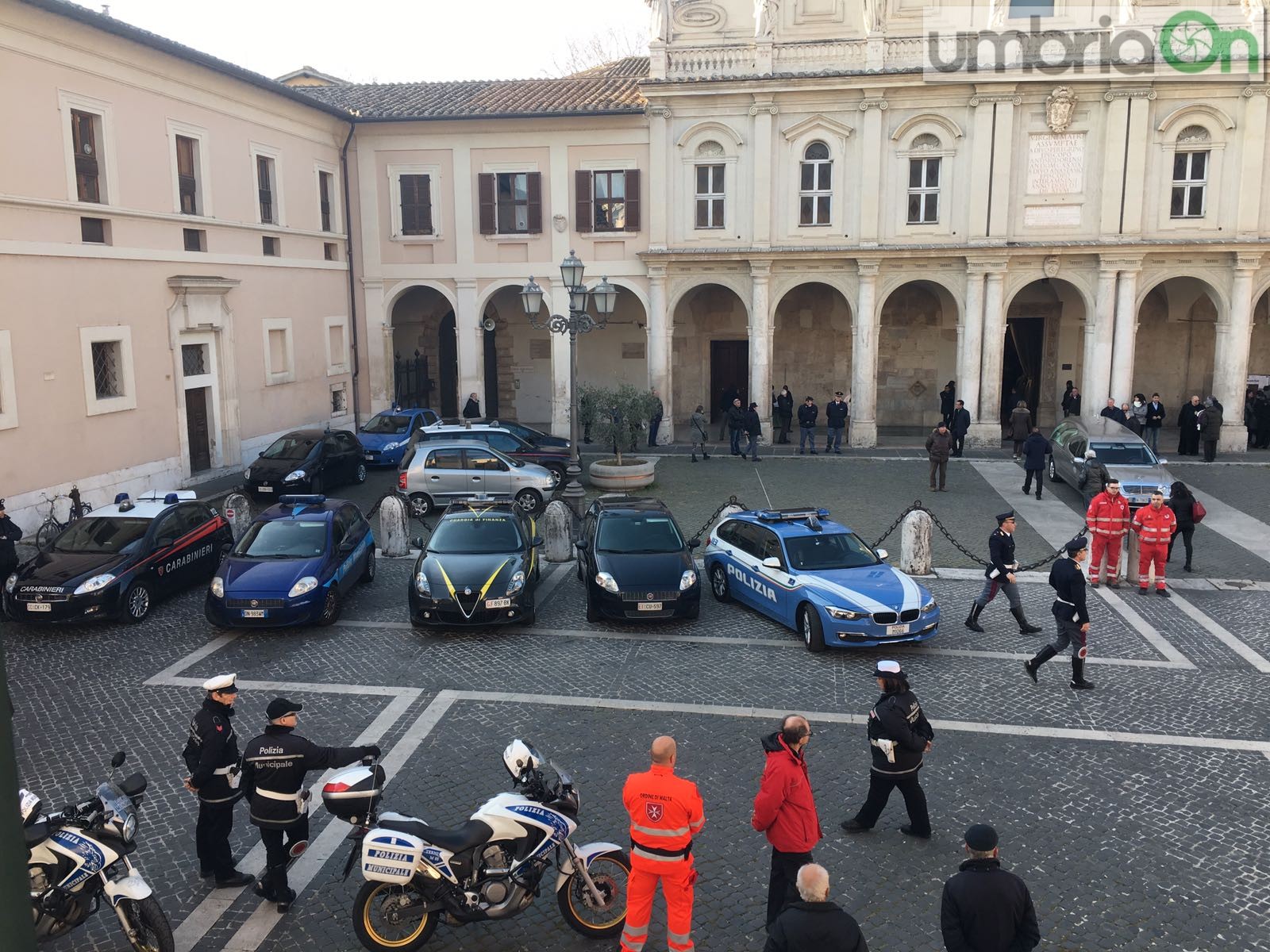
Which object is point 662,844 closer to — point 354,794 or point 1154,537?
point 354,794

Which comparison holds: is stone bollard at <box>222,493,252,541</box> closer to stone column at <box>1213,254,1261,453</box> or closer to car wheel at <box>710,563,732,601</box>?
car wheel at <box>710,563,732,601</box>

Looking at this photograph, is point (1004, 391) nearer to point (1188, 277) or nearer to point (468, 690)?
point (1188, 277)

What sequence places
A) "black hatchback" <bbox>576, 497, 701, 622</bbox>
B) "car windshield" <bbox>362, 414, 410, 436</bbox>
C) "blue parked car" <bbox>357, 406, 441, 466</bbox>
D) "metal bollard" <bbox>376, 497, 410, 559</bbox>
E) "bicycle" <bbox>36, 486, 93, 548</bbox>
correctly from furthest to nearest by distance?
"car windshield" <bbox>362, 414, 410, 436</bbox>
"blue parked car" <bbox>357, 406, 441, 466</bbox>
"bicycle" <bbox>36, 486, 93, 548</bbox>
"metal bollard" <bbox>376, 497, 410, 559</bbox>
"black hatchback" <bbox>576, 497, 701, 622</bbox>

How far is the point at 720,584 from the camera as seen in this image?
14.3 m

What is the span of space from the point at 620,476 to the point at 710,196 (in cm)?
1010

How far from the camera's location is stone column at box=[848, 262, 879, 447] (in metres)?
27.8

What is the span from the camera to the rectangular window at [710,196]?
91.6 ft

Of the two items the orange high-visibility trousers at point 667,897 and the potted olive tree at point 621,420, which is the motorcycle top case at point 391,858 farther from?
the potted olive tree at point 621,420

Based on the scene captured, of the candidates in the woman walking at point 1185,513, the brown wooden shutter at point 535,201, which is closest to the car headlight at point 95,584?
the woman walking at point 1185,513

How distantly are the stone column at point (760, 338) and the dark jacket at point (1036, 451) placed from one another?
8808mm

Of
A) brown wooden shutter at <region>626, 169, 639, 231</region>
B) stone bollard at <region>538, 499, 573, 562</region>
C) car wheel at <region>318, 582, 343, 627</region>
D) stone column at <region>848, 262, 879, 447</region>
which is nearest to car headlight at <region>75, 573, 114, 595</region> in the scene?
car wheel at <region>318, 582, 343, 627</region>

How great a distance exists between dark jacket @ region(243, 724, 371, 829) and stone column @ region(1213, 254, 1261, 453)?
86.6 feet

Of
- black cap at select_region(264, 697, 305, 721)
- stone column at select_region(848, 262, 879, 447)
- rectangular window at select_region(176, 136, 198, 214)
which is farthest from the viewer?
stone column at select_region(848, 262, 879, 447)

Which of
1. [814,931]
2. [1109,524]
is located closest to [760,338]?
[1109,524]
